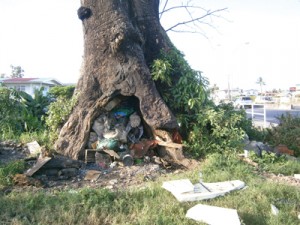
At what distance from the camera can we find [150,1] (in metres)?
7.84

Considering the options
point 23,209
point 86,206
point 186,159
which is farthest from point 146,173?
point 23,209

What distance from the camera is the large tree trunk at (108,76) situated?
20.3 ft

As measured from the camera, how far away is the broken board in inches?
150

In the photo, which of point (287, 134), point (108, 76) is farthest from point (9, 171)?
point (287, 134)

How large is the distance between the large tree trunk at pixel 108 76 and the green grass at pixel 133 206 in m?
2.09

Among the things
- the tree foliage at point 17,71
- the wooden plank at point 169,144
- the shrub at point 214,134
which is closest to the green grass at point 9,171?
the wooden plank at point 169,144

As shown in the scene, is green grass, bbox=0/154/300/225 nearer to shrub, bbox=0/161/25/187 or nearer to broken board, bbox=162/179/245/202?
broken board, bbox=162/179/245/202

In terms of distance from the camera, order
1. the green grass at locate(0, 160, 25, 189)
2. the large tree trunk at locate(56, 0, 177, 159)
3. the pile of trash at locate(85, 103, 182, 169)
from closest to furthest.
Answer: the green grass at locate(0, 160, 25, 189) → the pile of trash at locate(85, 103, 182, 169) → the large tree trunk at locate(56, 0, 177, 159)

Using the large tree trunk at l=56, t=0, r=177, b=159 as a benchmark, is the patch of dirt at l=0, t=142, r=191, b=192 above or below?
below

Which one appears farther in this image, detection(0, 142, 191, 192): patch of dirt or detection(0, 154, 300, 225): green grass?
detection(0, 142, 191, 192): patch of dirt

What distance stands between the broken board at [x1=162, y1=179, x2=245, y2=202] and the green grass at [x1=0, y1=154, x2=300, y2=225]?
0.26 ft

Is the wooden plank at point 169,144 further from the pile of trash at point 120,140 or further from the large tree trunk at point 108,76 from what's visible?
the large tree trunk at point 108,76

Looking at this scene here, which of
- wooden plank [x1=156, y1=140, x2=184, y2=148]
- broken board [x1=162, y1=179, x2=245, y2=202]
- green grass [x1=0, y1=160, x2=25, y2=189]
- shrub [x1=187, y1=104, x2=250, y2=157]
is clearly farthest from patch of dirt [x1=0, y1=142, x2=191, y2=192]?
shrub [x1=187, y1=104, x2=250, y2=157]

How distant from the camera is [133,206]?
3.54 m
